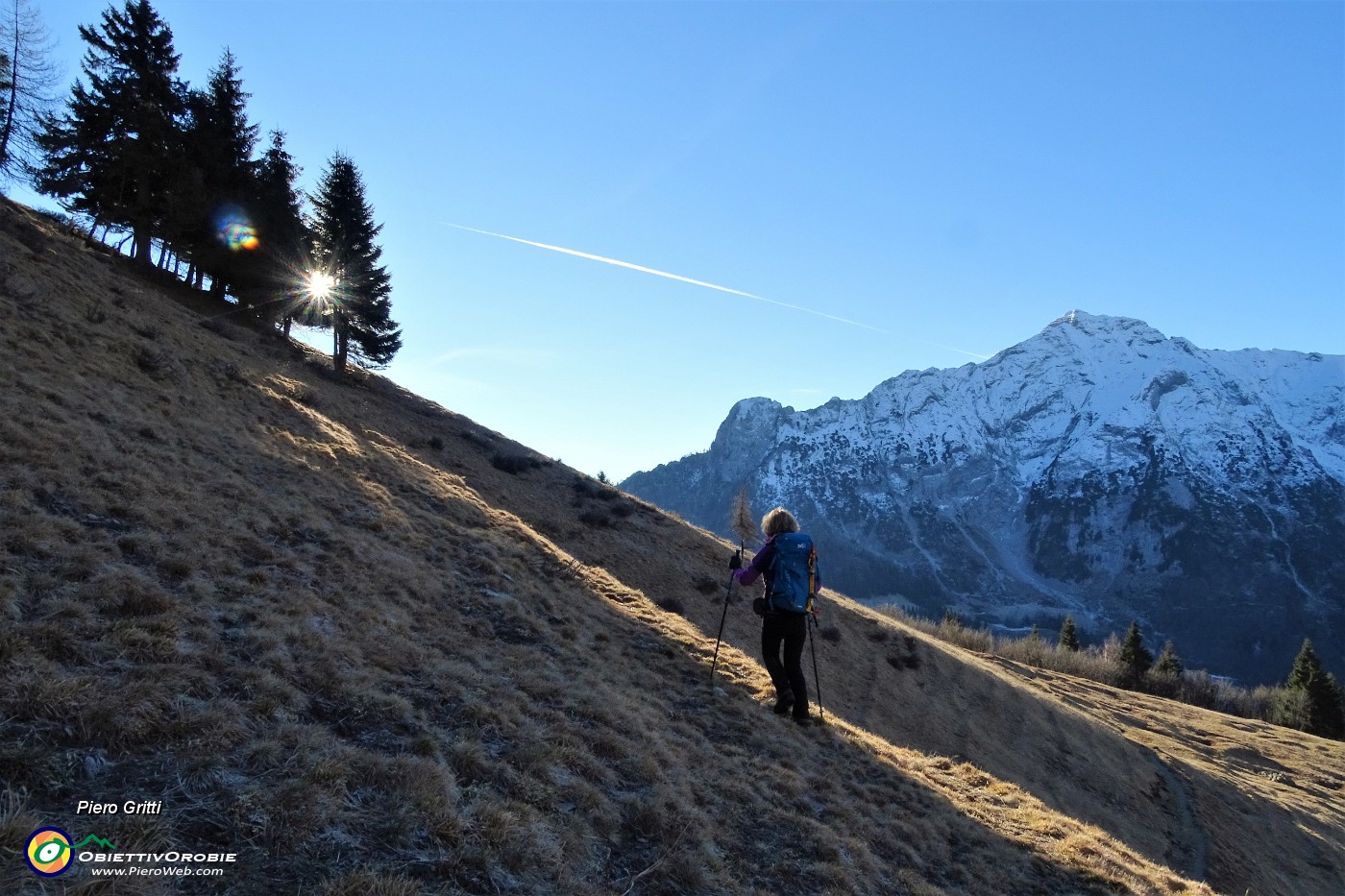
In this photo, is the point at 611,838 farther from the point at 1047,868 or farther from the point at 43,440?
the point at 43,440

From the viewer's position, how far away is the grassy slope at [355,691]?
4766 mm

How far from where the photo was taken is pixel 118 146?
3362cm

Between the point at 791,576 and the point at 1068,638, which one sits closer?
the point at 791,576

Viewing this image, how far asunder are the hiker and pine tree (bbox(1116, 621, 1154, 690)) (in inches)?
3769

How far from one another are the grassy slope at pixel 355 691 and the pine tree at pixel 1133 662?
239ft

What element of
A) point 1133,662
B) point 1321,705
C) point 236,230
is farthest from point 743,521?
point 1321,705

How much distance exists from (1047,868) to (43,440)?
17.1 meters

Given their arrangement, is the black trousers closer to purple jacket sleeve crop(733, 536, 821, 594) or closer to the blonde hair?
purple jacket sleeve crop(733, 536, 821, 594)

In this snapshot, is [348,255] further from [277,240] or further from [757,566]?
[757,566]

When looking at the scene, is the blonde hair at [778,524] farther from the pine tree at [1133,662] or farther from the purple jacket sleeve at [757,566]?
the pine tree at [1133,662]

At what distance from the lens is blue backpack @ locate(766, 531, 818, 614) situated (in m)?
10.9

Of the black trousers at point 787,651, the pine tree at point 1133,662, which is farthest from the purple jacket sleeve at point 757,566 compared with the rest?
the pine tree at point 1133,662

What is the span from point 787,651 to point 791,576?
1.54m

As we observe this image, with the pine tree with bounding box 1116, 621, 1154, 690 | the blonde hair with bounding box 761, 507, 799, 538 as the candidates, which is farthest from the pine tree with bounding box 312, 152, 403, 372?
the pine tree with bounding box 1116, 621, 1154, 690
